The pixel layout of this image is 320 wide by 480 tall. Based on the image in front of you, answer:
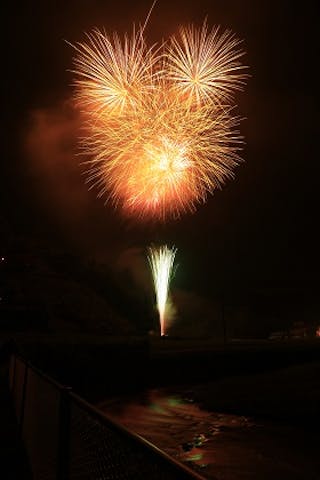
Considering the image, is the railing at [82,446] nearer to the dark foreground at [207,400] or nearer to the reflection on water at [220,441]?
the dark foreground at [207,400]

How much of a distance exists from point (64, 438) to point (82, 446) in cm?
26

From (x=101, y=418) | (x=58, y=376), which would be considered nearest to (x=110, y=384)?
(x=58, y=376)

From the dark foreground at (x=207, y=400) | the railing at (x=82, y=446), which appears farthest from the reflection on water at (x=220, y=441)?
the railing at (x=82, y=446)

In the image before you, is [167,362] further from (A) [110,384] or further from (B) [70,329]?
(B) [70,329]

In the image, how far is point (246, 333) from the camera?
77625 mm

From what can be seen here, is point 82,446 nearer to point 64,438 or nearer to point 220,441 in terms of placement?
point 64,438

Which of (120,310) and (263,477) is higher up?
(120,310)

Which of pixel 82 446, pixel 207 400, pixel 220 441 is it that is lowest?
pixel 220 441

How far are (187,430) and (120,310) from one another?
7058 centimetres

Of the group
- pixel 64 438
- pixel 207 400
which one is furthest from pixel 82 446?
pixel 207 400

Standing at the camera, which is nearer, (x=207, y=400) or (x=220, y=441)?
(x=220, y=441)

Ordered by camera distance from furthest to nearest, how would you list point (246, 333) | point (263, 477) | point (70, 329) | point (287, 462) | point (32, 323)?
point (246, 333), point (70, 329), point (32, 323), point (287, 462), point (263, 477)

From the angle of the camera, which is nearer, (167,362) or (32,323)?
(167,362)

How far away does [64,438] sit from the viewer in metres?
3.59
